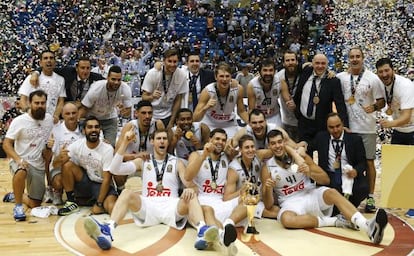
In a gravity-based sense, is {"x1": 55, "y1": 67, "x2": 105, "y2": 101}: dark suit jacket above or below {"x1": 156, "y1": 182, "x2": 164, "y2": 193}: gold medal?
above

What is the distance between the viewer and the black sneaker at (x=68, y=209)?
4.72 m

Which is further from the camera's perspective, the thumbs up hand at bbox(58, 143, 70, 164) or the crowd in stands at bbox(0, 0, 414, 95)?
the crowd in stands at bbox(0, 0, 414, 95)

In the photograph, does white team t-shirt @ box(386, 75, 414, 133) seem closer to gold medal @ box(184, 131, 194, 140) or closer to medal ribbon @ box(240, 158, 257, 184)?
medal ribbon @ box(240, 158, 257, 184)

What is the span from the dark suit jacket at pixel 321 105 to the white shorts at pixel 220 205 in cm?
140

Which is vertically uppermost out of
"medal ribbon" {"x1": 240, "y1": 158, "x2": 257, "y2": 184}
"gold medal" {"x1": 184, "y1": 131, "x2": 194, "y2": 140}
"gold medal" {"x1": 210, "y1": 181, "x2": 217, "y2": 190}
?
"gold medal" {"x1": 184, "y1": 131, "x2": 194, "y2": 140}

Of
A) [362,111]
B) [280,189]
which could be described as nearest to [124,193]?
[280,189]

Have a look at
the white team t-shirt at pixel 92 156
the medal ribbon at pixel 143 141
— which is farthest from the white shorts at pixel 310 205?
the white team t-shirt at pixel 92 156

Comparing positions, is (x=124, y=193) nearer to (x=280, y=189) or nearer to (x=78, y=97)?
(x=280, y=189)

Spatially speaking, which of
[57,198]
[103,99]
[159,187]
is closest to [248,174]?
[159,187]

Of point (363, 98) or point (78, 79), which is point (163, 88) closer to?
point (78, 79)

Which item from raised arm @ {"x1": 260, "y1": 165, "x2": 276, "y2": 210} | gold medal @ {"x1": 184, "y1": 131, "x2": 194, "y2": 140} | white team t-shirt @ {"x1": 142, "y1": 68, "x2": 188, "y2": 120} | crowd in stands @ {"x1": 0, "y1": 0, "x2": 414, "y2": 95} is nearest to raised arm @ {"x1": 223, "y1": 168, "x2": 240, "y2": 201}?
raised arm @ {"x1": 260, "y1": 165, "x2": 276, "y2": 210}

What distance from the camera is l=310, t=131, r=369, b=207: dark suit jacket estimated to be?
4555 mm

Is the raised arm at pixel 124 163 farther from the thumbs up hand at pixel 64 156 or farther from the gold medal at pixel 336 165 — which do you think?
the gold medal at pixel 336 165

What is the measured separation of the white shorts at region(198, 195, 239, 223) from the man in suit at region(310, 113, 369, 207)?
3.19ft
